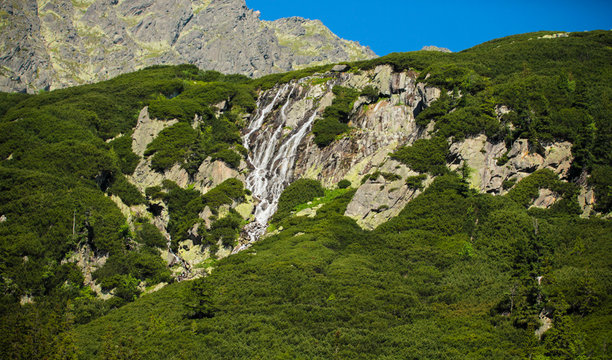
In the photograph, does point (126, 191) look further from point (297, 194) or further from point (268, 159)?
point (297, 194)

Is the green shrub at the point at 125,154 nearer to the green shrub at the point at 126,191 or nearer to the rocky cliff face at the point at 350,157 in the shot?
the rocky cliff face at the point at 350,157

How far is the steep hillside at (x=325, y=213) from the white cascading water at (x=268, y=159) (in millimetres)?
348

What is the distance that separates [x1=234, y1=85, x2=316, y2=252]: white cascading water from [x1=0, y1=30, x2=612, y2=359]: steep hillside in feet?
1.14

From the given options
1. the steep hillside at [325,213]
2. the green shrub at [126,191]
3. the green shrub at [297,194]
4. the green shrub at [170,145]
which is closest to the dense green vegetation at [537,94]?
the steep hillside at [325,213]

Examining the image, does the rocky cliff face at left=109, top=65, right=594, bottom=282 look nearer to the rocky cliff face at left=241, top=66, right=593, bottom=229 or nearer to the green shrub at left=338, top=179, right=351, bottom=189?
the rocky cliff face at left=241, top=66, right=593, bottom=229

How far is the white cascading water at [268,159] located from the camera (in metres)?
67.4

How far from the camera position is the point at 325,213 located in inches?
2375

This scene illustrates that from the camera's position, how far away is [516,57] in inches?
3105

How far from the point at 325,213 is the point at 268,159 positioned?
20154mm

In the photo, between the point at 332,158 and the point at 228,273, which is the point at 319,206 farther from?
the point at 228,273

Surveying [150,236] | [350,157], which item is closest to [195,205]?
[150,236]

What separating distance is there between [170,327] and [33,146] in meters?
39.4

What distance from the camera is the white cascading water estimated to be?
67.4m

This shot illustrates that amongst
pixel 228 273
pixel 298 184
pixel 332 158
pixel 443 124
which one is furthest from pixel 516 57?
pixel 228 273
